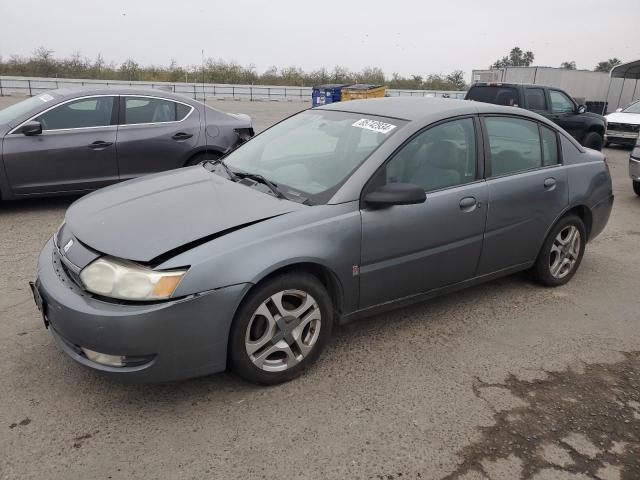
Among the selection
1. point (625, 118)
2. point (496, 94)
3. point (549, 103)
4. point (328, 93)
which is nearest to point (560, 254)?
point (496, 94)

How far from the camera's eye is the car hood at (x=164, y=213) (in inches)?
106

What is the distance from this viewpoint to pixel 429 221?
11.1 ft

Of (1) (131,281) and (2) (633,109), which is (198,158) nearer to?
(1) (131,281)

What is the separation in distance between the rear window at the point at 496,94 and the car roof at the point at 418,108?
25.1 feet

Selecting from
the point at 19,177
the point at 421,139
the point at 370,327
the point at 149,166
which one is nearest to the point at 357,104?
the point at 421,139

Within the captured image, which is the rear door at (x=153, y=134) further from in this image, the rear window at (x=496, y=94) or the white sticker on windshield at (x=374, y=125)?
the rear window at (x=496, y=94)

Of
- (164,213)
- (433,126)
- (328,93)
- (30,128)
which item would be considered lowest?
(164,213)

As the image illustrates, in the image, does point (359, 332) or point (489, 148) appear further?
point (489, 148)

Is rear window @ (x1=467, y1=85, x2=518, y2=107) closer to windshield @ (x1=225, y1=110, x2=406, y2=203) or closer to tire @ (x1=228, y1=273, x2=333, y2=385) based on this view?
windshield @ (x1=225, y1=110, x2=406, y2=203)

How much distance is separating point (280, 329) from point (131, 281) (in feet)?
2.70

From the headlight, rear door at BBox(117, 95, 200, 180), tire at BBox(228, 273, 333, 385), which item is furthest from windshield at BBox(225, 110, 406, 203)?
rear door at BBox(117, 95, 200, 180)

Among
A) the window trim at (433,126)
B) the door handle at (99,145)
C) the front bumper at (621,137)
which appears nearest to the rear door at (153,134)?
the door handle at (99,145)

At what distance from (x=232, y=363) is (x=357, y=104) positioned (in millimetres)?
2229

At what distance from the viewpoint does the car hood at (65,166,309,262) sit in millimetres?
2695
